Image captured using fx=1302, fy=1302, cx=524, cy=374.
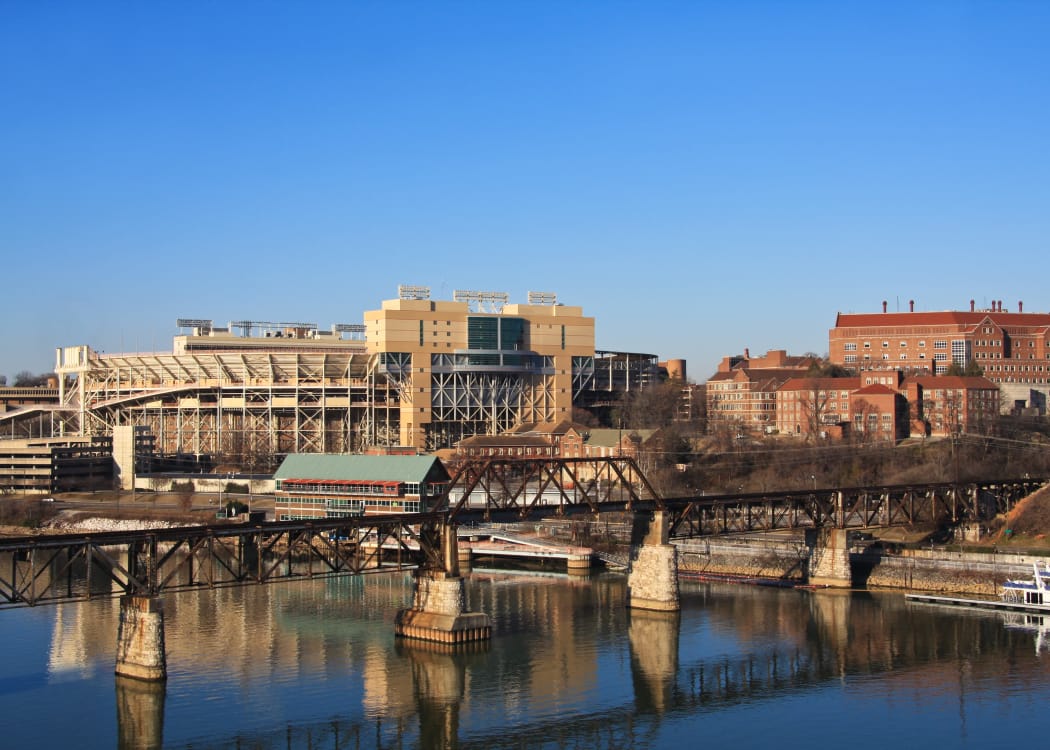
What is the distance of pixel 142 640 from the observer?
55406 millimetres

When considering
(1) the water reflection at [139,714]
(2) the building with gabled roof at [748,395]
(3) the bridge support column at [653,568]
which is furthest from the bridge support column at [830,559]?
(2) the building with gabled roof at [748,395]

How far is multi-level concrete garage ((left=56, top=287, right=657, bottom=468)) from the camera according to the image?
147 metres

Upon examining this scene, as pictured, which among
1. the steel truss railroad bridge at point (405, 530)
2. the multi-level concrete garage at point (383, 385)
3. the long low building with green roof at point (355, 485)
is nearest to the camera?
the steel truss railroad bridge at point (405, 530)

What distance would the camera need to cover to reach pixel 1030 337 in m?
164

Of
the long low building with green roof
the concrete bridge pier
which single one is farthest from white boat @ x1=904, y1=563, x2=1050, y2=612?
the long low building with green roof

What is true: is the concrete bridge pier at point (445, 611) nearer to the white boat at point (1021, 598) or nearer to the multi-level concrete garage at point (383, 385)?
the white boat at point (1021, 598)

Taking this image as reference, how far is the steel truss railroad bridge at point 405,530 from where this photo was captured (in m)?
54.9

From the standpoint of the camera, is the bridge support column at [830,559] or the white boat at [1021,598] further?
the bridge support column at [830,559]

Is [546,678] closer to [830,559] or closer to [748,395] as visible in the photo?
[830,559]

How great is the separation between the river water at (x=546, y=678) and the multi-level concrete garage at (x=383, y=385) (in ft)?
226

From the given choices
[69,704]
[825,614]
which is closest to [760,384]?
[825,614]

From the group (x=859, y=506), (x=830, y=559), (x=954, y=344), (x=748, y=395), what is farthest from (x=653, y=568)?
(x=954, y=344)

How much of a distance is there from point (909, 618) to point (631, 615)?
15.3 meters

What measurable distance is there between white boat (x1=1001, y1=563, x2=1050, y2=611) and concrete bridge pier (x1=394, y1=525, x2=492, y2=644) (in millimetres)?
30807
